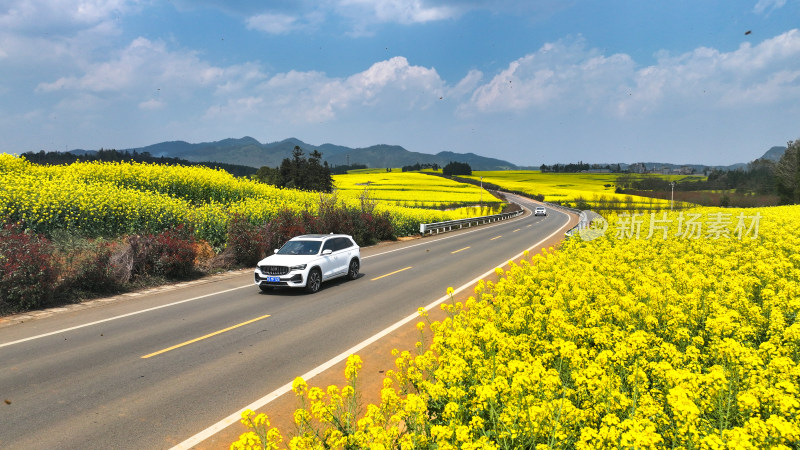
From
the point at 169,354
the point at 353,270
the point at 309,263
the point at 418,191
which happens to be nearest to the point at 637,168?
the point at 418,191

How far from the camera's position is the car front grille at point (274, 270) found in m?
13.4

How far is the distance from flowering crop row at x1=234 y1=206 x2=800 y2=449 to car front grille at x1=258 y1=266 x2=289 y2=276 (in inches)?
296

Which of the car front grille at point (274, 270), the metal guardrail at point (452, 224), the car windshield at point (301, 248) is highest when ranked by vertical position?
the car windshield at point (301, 248)

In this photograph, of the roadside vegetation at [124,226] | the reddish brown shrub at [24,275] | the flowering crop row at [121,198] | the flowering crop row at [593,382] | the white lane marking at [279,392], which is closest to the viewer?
the flowering crop row at [593,382]

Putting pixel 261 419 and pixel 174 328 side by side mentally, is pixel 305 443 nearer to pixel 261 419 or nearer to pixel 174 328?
pixel 261 419

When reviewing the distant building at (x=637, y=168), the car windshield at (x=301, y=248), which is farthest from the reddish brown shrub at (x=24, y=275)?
the distant building at (x=637, y=168)

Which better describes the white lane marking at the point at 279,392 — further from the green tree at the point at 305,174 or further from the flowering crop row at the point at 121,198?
the green tree at the point at 305,174

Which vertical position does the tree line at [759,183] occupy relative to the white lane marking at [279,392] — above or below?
above

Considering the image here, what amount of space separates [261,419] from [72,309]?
11.1 meters

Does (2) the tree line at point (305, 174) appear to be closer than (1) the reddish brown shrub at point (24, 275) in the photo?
No

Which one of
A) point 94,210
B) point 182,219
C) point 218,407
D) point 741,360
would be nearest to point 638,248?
point 741,360

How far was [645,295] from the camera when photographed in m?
7.57

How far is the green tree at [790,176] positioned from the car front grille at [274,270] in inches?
4134

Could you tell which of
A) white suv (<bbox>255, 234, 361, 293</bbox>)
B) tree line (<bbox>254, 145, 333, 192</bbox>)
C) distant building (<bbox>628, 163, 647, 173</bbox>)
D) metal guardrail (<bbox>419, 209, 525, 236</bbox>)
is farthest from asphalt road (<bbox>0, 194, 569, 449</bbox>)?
distant building (<bbox>628, 163, 647, 173</bbox>)
